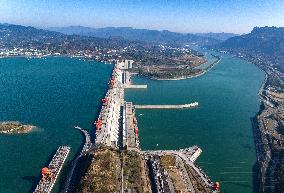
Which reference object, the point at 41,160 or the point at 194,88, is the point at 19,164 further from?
the point at 194,88

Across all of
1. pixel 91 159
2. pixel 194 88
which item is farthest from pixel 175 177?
pixel 194 88

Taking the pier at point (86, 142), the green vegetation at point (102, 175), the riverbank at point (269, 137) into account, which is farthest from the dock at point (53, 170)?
the riverbank at point (269, 137)

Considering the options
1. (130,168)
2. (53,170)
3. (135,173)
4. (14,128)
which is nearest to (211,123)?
(130,168)

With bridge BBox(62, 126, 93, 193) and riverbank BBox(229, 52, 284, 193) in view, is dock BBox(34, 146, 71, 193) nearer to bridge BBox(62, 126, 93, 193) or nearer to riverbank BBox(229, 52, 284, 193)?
bridge BBox(62, 126, 93, 193)

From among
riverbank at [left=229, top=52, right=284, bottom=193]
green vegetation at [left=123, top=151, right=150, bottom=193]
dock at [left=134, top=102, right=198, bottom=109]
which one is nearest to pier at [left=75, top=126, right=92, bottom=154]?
green vegetation at [left=123, top=151, right=150, bottom=193]

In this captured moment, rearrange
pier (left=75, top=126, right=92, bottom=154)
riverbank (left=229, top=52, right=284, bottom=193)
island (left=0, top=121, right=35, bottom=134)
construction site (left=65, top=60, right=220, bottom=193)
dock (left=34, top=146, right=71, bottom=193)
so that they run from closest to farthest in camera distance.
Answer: construction site (left=65, top=60, right=220, bottom=193), dock (left=34, top=146, right=71, bottom=193), riverbank (left=229, top=52, right=284, bottom=193), pier (left=75, top=126, right=92, bottom=154), island (left=0, top=121, right=35, bottom=134)

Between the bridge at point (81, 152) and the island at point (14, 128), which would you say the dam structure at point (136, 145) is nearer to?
the bridge at point (81, 152)

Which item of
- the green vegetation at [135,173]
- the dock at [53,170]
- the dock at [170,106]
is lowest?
the dock at [53,170]

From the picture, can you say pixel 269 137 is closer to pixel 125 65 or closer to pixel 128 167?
pixel 128 167

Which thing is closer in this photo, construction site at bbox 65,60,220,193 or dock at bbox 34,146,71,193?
construction site at bbox 65,60,220,193
